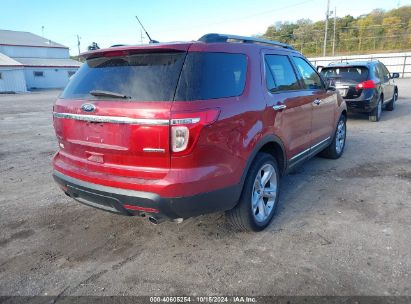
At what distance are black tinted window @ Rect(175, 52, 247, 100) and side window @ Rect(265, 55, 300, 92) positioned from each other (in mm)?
516

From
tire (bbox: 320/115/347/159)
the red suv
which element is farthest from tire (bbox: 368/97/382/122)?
the red suv

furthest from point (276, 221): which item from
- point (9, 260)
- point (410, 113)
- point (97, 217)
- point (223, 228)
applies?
point (410, 113)

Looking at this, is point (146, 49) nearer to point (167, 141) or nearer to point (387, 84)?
point (167, 141)

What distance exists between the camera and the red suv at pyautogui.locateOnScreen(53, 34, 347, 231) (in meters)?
2.48

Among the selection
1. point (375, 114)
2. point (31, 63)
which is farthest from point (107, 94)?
point (31, 63)

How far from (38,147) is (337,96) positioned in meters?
6.35

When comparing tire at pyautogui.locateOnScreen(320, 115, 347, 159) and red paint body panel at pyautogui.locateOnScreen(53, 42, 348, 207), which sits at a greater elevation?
red paint body panel at pyautogui.locateOnScreen(53, 42, 348, 207)

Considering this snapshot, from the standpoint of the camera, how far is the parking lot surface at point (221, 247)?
8.43 feet

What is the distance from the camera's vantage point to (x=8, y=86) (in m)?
32.1

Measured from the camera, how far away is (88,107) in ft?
8.95

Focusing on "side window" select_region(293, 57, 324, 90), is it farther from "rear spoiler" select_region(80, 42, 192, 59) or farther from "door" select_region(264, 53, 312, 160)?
"rear spoiler" select_region(80, 42, 192, 59)

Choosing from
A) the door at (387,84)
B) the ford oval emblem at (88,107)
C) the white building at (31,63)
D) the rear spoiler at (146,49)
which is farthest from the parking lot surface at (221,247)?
the white building at (31,63)

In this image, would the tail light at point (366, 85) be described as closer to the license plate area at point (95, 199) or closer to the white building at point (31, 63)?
the license plate area at point (95, 199)

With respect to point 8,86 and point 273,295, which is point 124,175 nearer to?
point 273,295
